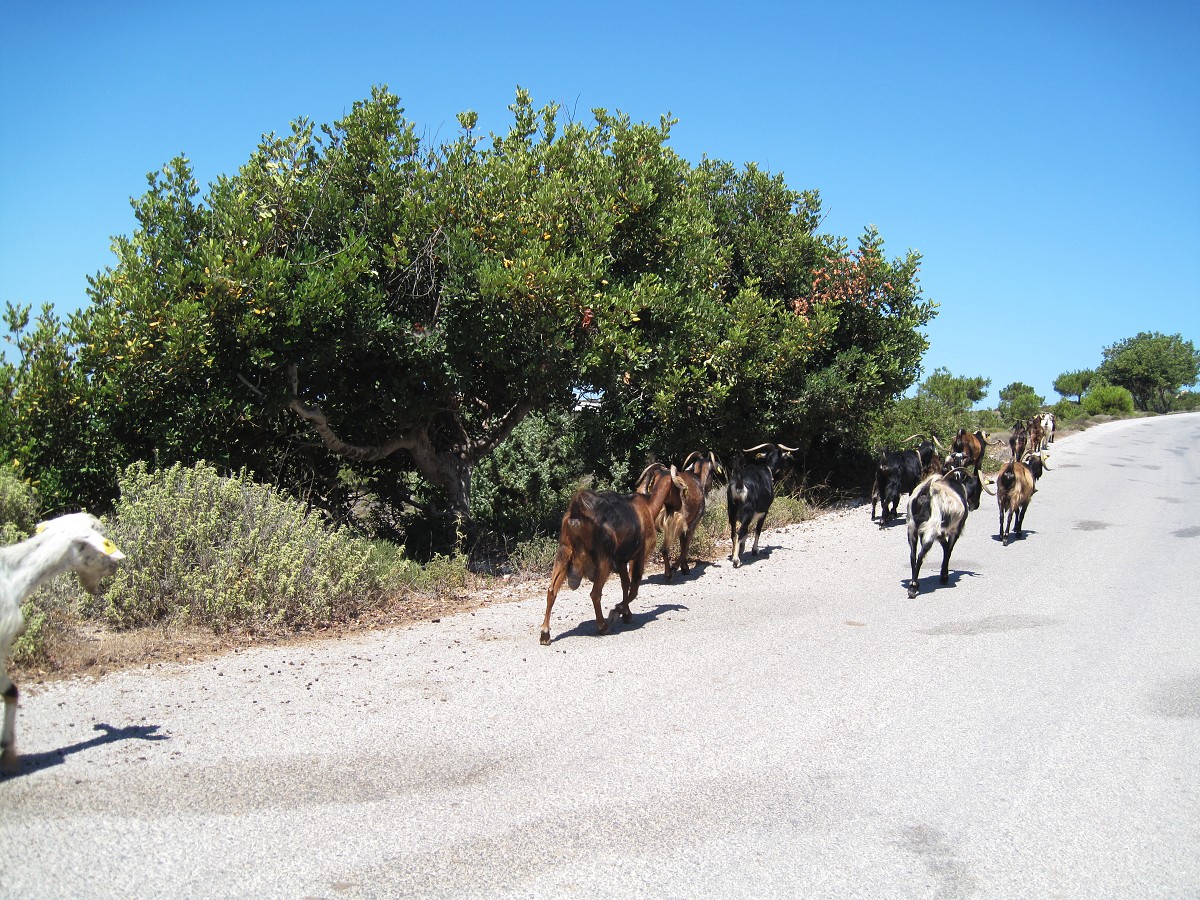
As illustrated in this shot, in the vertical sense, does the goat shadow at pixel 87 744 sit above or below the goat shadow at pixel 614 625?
above

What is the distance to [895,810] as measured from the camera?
4953 mm

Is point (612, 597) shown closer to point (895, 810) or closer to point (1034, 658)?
point (1034, 658)

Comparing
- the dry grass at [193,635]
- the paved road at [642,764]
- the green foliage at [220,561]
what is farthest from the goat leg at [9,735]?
the green foliage at [220,561]

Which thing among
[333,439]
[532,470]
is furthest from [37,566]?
[532,470]

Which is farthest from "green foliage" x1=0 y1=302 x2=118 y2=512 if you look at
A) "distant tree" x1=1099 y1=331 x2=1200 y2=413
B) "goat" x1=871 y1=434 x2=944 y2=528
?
"distant tree" x1=1099 y1=331 x2=1200 y2=413

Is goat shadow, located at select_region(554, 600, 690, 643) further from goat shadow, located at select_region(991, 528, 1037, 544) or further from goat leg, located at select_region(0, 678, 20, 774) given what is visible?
goat shadow, located at select_region(991, 528, 1037, 544)

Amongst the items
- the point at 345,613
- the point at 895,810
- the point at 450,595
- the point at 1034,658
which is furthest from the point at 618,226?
the point at 895,810

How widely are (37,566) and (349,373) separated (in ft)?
24.6

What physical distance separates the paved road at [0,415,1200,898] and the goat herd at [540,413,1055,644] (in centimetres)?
69

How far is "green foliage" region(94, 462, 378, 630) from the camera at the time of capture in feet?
26.3

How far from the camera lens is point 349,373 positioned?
12312 mm

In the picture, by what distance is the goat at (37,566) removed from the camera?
192 inches

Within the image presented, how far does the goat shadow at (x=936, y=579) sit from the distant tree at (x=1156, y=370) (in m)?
89.6

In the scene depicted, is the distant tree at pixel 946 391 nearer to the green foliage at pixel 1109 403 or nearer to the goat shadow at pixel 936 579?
the goat shadow at pixel 936 579
